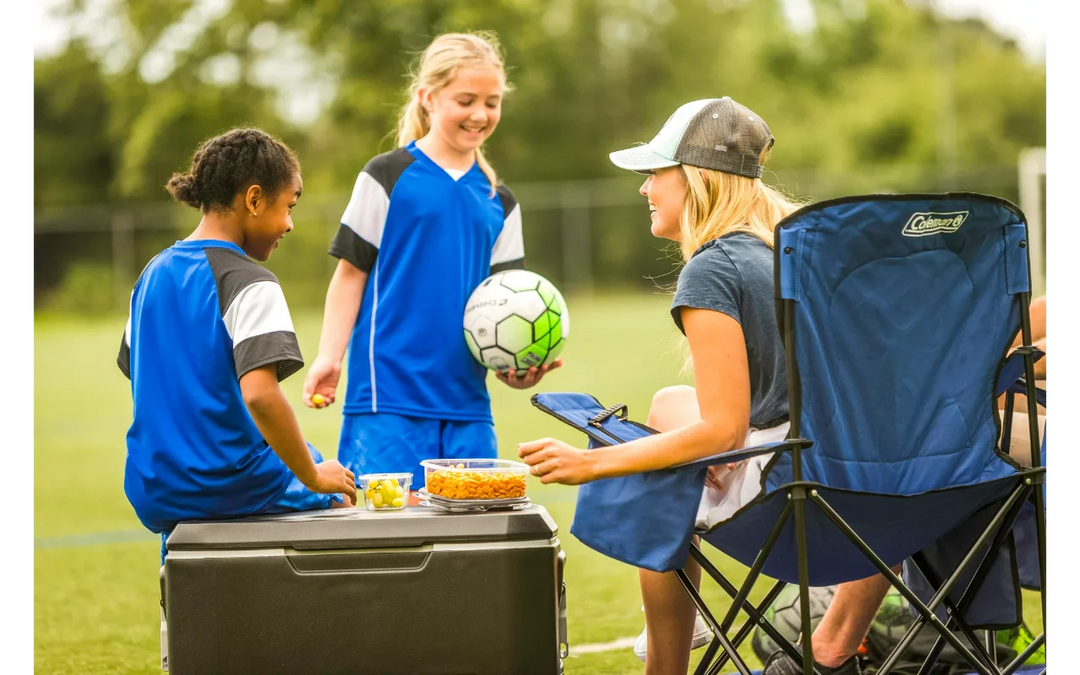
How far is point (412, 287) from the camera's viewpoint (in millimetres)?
4094

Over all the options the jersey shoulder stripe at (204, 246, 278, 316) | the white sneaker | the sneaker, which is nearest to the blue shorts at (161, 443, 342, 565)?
the jersey shoulder stripe at (204, 246, 278, 316)

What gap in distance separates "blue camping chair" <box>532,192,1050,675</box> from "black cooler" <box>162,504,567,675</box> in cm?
25

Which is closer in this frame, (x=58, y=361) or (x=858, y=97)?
(x=58, y=361)

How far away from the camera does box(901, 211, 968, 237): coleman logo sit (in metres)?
2.86

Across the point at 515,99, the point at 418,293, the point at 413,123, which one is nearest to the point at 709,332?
the point at 418,293

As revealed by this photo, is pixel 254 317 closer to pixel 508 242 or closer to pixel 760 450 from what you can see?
pixel 760 450

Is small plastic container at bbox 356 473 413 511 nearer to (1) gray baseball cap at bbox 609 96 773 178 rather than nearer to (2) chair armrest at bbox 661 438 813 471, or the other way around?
(2) chair armrest at bbox 661 438 813 471

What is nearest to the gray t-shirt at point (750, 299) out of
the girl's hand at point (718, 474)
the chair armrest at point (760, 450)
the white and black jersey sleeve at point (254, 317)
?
the girl's hand at point (718, 474)
